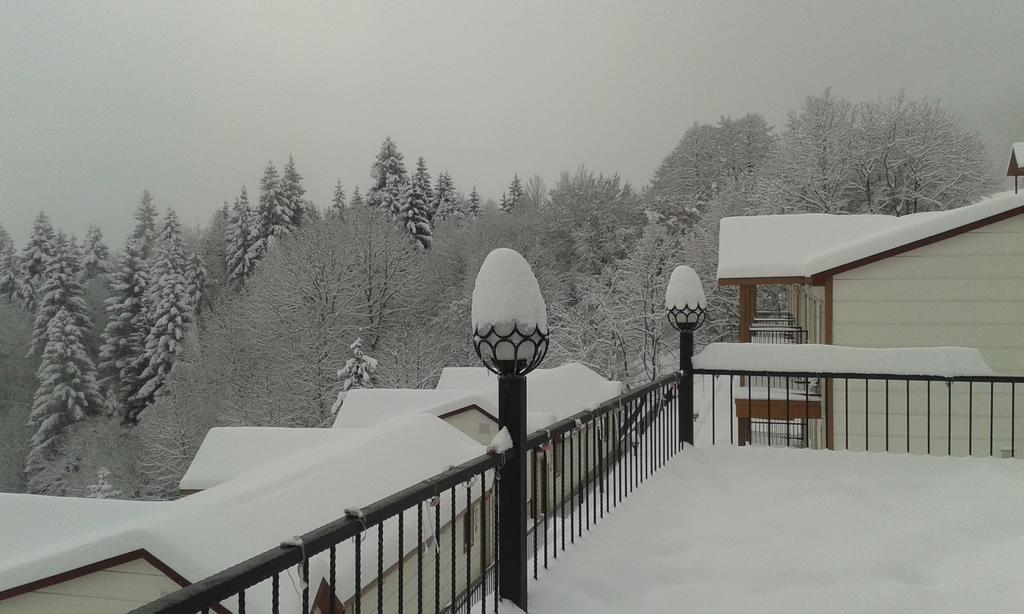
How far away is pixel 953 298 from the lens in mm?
8539

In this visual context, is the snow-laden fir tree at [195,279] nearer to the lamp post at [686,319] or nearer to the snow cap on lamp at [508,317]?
the lamp post at [686,319]

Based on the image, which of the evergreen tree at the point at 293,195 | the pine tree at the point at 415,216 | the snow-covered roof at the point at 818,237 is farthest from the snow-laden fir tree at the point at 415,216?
the snow-covered roof at the point at 818,237

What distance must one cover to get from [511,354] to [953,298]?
8394 millimetres

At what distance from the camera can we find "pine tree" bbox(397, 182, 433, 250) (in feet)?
136

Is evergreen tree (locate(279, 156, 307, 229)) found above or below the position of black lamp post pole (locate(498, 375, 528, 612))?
above

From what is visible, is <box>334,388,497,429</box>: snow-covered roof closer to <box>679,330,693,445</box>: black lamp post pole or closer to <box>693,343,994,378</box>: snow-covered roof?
<box>679,330,693,445</box>: black lamp post pole

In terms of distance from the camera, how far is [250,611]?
5.11 m

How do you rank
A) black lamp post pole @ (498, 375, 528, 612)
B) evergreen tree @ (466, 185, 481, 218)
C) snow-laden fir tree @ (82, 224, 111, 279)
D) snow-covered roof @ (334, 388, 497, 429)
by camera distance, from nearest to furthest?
black lamp post pole @ (498, 375, 528, 612), snow-covered roof @ (334, 388, 497, 429), snow-laden fir tree @ (82, 224, 111, 279), evergreen tree @ (466, 185, 481, 218)

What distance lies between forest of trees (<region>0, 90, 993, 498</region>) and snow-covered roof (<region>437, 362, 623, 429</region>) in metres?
7.33

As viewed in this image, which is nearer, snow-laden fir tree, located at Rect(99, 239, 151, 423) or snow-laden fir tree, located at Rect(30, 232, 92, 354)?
snow-laden fir tree, located at Rect(99, 239, 151, 423)

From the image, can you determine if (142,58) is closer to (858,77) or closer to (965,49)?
(858,77)

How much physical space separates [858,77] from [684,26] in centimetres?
968

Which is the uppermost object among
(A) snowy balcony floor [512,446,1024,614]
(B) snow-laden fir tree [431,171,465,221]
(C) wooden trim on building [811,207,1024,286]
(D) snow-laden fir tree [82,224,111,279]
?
(B) snow-laden fir tree [431,171,465,221]

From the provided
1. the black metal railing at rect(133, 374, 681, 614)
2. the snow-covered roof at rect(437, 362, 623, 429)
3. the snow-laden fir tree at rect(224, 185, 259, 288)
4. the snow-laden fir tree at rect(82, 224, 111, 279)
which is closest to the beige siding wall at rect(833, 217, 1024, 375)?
the black metal railing at rect(133, 374, 681, 614)
